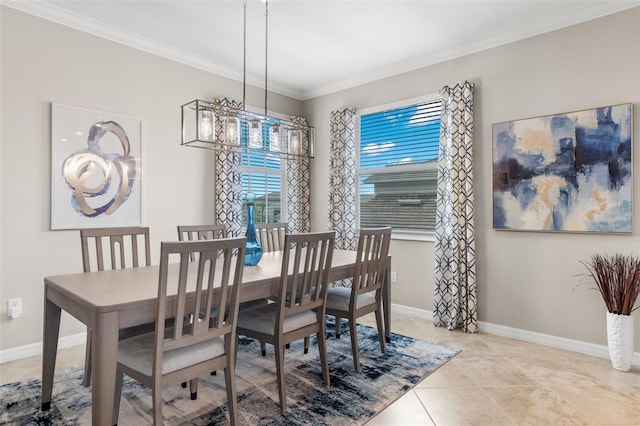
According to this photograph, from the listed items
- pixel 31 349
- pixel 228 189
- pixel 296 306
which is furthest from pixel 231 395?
pixel 228 189

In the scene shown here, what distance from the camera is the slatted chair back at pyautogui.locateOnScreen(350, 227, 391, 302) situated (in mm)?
2648

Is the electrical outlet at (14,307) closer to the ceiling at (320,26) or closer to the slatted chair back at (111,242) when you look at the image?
the slatted chair back at (111,242)

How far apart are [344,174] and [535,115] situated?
6.92ft

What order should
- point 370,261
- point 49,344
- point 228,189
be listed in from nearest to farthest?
point 49,344, point 370,261, point 228,189

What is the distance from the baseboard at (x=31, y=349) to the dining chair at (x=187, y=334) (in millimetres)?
1579

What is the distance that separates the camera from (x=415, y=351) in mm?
3018

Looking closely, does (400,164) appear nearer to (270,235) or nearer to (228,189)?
(270,235)

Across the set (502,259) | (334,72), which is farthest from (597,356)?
(334,72)

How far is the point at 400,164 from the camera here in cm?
429

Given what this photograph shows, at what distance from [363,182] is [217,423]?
326 centimetres

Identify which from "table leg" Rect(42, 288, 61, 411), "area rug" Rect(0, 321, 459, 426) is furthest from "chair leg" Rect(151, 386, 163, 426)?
"table leg" Rect(42, 288, 61, 411)

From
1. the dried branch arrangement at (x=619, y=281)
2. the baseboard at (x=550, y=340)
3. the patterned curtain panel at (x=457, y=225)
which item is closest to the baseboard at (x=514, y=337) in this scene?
the baseboard at (x=550, y=340)

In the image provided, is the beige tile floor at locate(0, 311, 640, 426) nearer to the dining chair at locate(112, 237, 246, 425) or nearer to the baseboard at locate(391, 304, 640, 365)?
the baseboard at locate(391, 304, 640, 365)

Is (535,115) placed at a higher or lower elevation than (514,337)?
higher
